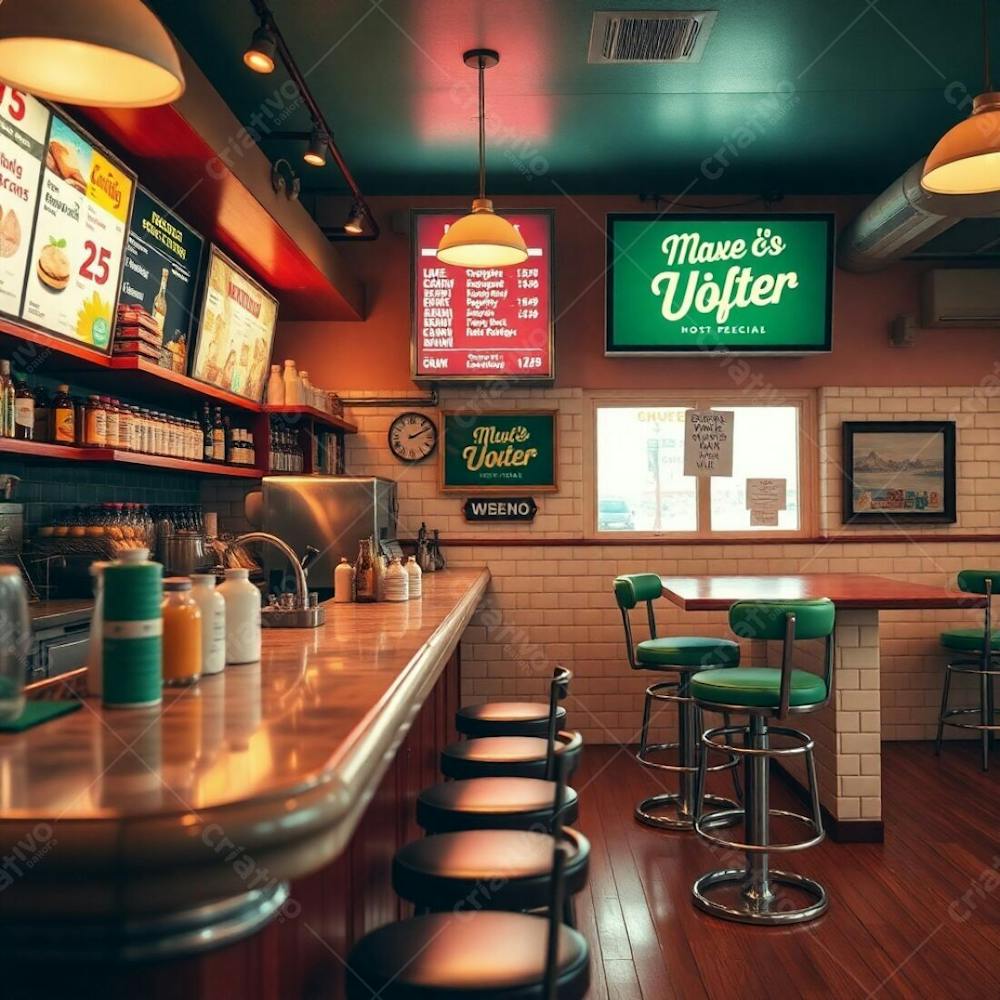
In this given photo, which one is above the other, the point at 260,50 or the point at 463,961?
the point at 260,50

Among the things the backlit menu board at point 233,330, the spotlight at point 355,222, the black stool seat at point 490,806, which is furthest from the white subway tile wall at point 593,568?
the black stool seat at point 490,806

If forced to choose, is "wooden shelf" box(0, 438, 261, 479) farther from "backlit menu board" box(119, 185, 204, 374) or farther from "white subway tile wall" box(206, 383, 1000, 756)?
"white subway tile wall" box(206, 383, 1000, 756)

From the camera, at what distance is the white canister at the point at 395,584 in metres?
3.41

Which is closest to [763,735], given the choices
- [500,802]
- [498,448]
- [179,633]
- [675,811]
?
[675,811]

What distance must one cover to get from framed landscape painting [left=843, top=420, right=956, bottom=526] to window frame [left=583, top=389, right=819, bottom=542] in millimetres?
209

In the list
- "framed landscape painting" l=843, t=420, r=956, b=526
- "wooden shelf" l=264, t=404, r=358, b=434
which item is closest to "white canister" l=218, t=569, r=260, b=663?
"wooden shelf" l=264, t=404, r=358, b=434

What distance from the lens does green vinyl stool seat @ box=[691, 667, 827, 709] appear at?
3174 millimetres

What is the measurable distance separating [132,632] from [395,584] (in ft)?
6.58

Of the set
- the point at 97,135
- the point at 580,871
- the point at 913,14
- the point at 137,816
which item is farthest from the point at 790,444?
the point at 137,816

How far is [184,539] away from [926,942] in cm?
311

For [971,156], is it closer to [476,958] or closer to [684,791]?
[476,958]

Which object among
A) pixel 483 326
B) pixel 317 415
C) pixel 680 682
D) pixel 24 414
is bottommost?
pixel 680 682

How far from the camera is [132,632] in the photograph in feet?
4.65

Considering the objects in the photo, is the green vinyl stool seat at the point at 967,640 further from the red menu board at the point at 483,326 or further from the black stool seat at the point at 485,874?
the black stool seat at the point at 485,874
